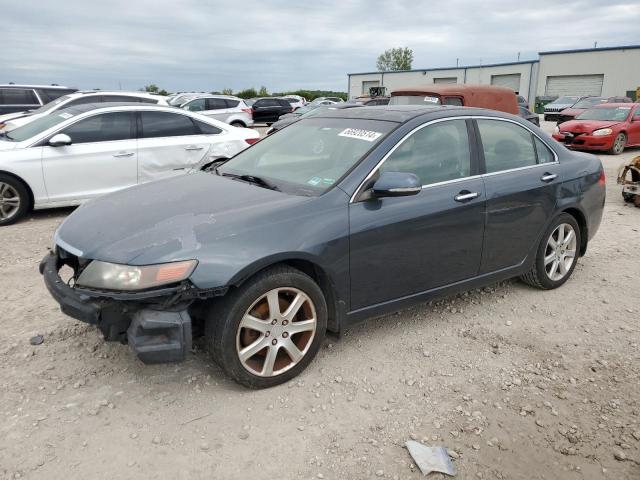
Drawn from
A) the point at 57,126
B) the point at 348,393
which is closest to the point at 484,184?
the point at 348,393

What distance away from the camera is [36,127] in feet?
23.7

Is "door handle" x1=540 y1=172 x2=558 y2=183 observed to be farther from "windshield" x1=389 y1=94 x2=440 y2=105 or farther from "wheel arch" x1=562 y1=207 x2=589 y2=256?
"windshield" x1=389 y1=94 x2=440 y2=105

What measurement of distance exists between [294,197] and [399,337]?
135 cm

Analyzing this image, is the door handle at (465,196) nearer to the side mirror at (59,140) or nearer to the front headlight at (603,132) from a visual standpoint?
the side mirror at (59,140)

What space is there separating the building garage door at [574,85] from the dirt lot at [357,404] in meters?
48.5

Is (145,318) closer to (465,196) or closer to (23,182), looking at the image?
(465,196)

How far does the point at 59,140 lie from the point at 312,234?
4995mm

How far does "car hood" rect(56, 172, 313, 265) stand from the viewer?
280 cm

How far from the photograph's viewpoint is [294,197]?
3266 millimetres

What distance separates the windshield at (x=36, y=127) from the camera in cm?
705

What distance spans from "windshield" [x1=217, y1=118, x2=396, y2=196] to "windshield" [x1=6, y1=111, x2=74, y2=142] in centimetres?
412

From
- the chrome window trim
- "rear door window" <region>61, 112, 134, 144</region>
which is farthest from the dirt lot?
"rear door window" <region>61, 112, 134, 144</region>

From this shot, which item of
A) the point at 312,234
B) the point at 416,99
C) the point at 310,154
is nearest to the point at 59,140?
the point at 310,154

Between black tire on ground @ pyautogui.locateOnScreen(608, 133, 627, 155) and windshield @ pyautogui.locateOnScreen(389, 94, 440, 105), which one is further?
black tire on ground @ pyautogui.locateOnScreen(608, 133, 627, 155)
